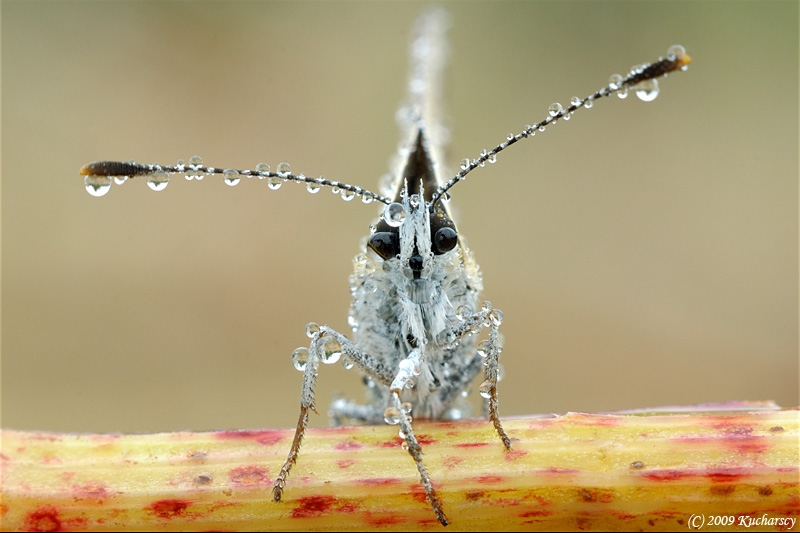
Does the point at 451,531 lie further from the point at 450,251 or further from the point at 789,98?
the point at 789,98

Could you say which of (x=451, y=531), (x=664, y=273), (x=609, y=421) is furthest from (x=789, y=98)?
(x=451, y=531)

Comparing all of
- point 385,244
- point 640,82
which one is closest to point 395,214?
point 385,244

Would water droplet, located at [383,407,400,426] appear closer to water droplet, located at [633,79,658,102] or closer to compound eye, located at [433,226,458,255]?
compound eye, located at [433,226,458,255]

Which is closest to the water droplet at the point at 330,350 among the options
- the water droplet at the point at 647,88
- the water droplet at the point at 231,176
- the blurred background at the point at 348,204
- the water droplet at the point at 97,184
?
the water droplet at the point at 231,176

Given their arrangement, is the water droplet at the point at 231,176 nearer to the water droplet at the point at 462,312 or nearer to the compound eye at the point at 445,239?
the compound eye at the point at 445,239

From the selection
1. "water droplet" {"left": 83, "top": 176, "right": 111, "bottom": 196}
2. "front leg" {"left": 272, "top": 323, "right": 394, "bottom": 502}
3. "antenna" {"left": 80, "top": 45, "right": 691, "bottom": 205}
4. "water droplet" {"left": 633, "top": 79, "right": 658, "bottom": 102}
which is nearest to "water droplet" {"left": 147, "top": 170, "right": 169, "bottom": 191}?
"antenna" {"left": 80, "top": 45, "right": 691, "bottom": 205}

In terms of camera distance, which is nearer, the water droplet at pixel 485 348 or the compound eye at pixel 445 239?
the water droplet at pixel 485 348
